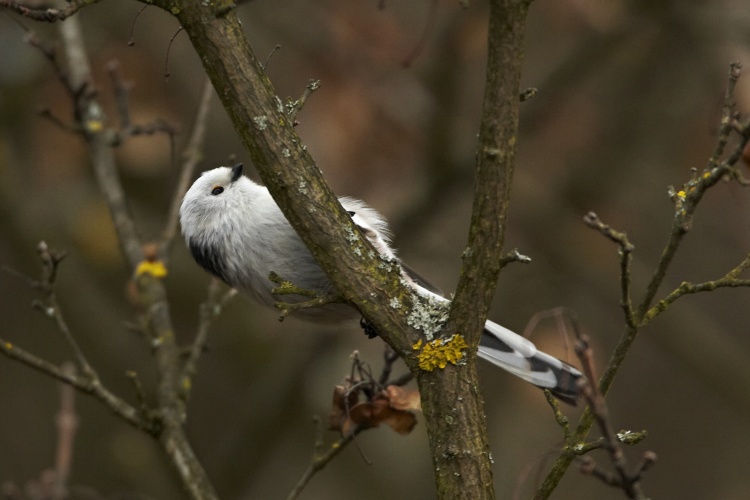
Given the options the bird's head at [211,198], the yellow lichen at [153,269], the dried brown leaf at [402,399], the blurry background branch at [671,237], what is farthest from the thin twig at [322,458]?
the bird's head at [211,198]

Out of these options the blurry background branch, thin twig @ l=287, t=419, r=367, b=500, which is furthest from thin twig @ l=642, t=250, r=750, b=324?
thin twig @ l=287, t=419, r=367, b=500

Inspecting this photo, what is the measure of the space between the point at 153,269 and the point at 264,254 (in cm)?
40

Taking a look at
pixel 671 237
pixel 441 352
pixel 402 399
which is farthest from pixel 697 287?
pixel 402 399

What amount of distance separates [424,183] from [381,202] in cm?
35

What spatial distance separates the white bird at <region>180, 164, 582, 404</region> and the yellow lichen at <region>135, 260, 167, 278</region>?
0.18 meters

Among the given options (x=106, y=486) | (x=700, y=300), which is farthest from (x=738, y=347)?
(x=106, y=486)

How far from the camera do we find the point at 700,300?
23.8 ft

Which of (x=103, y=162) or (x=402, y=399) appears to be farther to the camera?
(x=103, y=162)

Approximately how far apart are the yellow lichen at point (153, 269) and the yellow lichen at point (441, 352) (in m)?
1.35

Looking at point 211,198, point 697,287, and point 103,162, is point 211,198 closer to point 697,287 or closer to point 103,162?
point 103,162

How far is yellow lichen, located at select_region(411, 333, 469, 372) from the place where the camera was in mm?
2197

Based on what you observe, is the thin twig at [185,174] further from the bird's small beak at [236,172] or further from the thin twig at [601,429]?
the thin twig at [601,429]

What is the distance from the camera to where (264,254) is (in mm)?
3211

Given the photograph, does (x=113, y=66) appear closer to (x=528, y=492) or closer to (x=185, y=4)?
(x=185, y=4)
